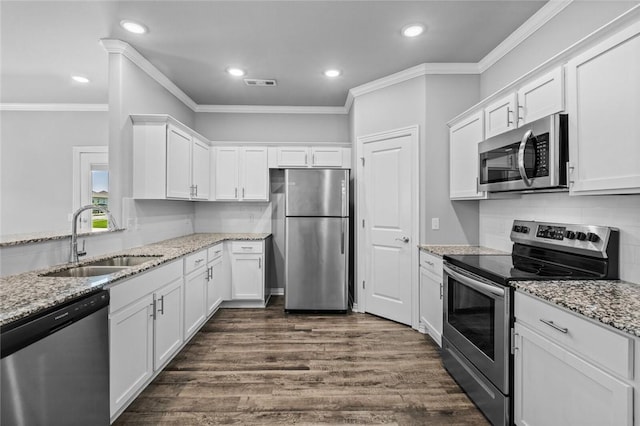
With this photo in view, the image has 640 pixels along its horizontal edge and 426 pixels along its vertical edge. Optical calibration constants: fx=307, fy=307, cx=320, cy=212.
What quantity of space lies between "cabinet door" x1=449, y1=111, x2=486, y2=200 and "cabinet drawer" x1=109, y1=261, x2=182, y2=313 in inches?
103

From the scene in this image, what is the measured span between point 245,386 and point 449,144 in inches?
114

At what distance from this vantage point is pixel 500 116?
230 cm

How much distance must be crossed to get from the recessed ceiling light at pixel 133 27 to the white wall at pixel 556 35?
3.13 metres

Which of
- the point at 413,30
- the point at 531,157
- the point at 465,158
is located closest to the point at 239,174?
the point at 413,30

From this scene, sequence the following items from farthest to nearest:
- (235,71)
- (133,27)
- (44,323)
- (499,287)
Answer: (235,71), (133,27), (499,287), (44,323)

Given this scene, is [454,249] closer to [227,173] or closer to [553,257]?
[553,257]

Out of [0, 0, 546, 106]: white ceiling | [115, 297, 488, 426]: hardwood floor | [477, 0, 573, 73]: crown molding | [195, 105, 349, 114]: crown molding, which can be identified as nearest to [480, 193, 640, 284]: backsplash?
[115, 297, 488, 426]: hardwood floor

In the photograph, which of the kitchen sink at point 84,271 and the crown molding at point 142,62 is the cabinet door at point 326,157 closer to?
the crown molding at point 142,62

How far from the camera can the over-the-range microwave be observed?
1.72 m

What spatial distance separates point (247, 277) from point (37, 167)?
10.4 ft

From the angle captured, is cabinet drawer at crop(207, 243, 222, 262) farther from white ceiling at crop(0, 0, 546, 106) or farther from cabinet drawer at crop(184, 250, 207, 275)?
white ceiling at crop(0, 0, 546, 106)

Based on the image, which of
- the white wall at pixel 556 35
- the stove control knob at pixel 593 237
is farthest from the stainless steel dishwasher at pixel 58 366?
the white wall at pixel 556 35

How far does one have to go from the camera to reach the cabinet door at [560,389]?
111 cm

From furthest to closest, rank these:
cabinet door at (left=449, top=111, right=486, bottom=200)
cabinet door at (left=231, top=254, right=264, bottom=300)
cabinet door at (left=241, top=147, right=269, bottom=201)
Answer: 1. cabinet door at (left=241, top=147, right=269, bottom=201)
2. cabinet door at (left=231, top=254, right=264, bottom=300)
3. cabinet door at (left=449, top=111, right=486, bottom=200)
